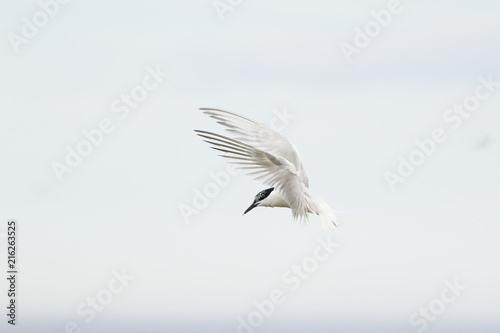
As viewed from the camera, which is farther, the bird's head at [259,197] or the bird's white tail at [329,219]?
the bird's head at [259,197]

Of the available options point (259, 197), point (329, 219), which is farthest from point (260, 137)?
point (329, 219)

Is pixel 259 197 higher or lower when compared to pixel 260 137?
lower

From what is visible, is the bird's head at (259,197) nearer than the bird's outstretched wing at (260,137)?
No

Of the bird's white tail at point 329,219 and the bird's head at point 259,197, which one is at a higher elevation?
the bird's head at point 259,197

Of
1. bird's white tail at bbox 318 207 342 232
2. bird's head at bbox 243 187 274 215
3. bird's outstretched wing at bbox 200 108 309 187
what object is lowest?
bird's white tail at bbox 318 207 342 232

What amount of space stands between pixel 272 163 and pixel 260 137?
44.7 inches

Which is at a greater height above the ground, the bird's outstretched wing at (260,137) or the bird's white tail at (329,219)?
the bird's outstretched wing at (260,137)

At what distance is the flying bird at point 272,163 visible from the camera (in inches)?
472

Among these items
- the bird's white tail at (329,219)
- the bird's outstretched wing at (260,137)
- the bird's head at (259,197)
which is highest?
the bird's outstretched wing at (260,137)

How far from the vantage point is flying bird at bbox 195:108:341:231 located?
39.3 ft

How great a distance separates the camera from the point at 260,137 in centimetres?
1330

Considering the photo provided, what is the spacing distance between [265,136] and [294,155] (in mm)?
553

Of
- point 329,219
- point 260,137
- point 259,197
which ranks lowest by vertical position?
point 329,219

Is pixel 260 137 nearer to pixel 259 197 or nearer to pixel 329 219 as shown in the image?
pixel 259 197
